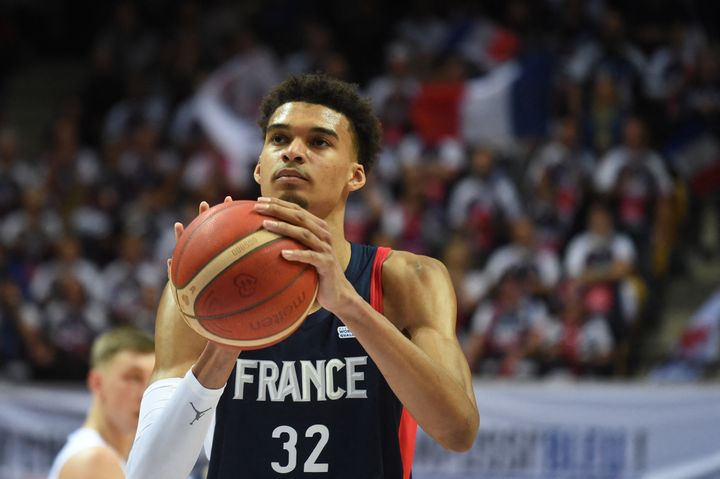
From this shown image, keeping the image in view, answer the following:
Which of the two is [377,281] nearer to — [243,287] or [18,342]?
[243,287]

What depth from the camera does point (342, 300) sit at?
2.80 metres

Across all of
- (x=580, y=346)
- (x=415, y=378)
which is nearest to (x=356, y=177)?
(x=415, y=378)

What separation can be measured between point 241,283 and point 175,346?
663 mm

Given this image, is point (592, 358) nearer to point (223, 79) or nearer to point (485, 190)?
point (485, 190)

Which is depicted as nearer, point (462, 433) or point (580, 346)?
point (462, 433)

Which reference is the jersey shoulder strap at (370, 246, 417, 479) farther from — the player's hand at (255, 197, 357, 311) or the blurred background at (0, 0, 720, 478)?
the blurred background at (0, 0, 720, 478)

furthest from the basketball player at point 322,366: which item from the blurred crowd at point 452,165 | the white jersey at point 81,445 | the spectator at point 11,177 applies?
the spectator at point 11,177

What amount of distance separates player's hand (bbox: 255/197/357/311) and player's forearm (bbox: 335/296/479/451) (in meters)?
0.04

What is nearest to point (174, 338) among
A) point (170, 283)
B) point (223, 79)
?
point (170, 283)

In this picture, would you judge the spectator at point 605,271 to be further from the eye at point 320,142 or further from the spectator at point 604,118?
the eye at point 320,142

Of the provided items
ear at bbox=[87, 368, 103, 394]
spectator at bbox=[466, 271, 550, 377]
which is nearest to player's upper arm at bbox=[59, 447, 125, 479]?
ear at bbox=[87, 368, 103, 394]

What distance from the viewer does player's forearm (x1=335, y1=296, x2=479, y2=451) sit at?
9.27 ft

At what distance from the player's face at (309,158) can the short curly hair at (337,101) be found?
0.15ft

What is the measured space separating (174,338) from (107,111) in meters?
11.4
